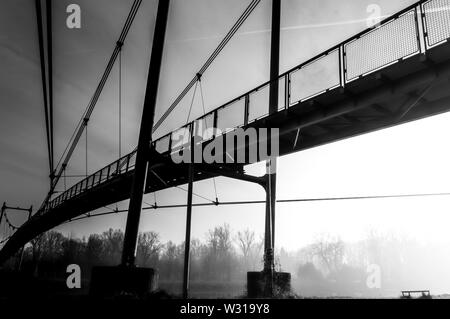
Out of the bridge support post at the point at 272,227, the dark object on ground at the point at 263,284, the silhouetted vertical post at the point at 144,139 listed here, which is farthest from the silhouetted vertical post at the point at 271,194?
the silhouetted vertical post at the point at 144,139

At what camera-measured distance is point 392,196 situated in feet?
38.3

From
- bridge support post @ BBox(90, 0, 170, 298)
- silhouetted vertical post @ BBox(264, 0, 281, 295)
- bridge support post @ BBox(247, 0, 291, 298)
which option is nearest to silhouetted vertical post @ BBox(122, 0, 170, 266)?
bridge support post @ BBox(90, 0, 170, 298)

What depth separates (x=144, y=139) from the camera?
12430 millimetres

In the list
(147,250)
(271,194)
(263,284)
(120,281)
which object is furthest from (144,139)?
(147,250)

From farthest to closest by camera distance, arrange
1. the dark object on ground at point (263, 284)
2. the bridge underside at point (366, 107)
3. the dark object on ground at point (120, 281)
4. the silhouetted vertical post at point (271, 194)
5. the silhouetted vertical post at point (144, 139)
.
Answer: the silhouetted vertical post at point (144, 139), the silhouetted vertical post at point (271, 194), the dark object on ground at point (263, 284), the dark object on ground at point (120, 281), the bridge underside at point (366, 107)

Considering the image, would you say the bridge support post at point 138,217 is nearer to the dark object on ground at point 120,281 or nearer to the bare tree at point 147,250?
the dark object on ground at point 120,281

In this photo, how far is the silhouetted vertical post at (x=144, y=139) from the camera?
1125 centimetres

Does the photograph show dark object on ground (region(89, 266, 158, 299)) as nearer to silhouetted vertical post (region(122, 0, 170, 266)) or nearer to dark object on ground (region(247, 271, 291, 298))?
silhouetted vertical post (region(122, 0, 170, 266))

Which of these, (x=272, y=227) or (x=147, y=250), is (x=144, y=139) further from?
(x=147, y=250)

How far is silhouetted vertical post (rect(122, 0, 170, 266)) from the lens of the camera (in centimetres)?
1125
